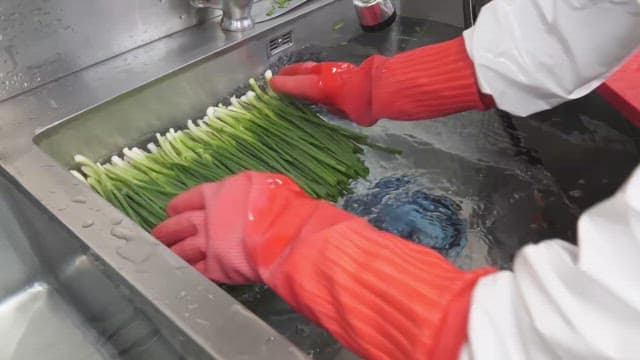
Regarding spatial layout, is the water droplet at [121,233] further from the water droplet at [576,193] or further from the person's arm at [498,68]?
the water droplet at [576,193]

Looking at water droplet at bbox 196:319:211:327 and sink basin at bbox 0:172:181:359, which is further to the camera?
sink basin at bbox 0:172:181:359

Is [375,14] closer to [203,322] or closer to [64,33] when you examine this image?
[64,33]

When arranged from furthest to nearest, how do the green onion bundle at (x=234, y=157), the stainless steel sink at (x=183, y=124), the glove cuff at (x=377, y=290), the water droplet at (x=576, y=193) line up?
the water droplet at (x=576, y=193), the green onion bundle at (x=234, y=157), the stainless steel sink at (x=183, y=124), the glove cuff at (x=377, y=290)

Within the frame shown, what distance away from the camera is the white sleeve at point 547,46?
40.0 inches

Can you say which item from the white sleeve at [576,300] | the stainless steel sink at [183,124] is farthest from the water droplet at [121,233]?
the white sleeve at [576,300]

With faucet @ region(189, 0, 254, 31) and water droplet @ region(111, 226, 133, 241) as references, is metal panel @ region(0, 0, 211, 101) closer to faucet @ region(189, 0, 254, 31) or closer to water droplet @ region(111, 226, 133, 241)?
faucet @ region(189, 0, 254, 31)

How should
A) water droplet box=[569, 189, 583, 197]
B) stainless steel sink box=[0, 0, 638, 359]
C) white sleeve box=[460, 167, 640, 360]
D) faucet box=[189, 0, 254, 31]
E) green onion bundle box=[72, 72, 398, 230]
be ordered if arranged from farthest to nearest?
faucet box=[189, 0, 254, 31], water droplet box=[569, 189, 583, 197], green onion bundle box=[72, 72, 398, 230], stainless steel sink box=[0, 0, 638, 359], white sleeve box=[460, 167, 640, 360]

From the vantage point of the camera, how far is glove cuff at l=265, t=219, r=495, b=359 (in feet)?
2.20

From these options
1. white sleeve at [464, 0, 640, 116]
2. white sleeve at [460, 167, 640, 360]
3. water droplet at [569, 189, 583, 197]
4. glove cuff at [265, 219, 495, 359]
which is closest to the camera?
white sleeve at [460, 167, 640, 360]

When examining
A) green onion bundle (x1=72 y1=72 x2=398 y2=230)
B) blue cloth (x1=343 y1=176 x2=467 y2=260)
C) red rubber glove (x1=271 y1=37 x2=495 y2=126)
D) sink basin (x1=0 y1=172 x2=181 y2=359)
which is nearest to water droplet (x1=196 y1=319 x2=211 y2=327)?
sink basin (x1=0 y1=172 x2=181 y2=359)

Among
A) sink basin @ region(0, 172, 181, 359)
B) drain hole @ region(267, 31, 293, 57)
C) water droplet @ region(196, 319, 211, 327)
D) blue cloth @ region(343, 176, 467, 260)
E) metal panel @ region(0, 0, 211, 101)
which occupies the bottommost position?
blue cloth @ region(343, 176, 467, 260)

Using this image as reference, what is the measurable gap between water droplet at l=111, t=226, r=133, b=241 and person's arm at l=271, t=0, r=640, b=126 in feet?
1.90

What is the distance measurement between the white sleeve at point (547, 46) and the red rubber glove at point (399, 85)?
1.6 inches

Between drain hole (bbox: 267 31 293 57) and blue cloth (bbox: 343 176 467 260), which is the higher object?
drain hole (bbox: 267 31 293 57)
